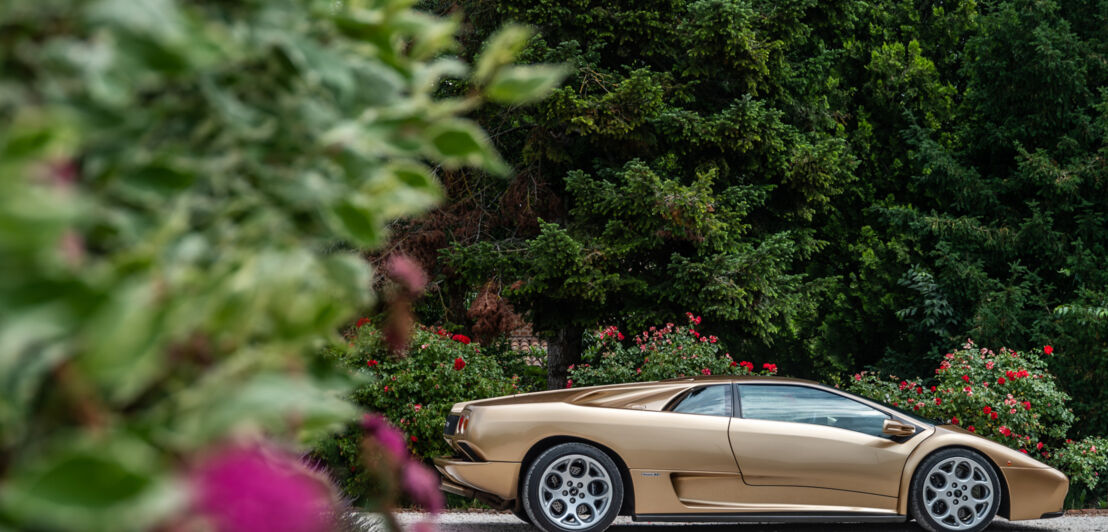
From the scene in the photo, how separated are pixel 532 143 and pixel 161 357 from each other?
1270cm

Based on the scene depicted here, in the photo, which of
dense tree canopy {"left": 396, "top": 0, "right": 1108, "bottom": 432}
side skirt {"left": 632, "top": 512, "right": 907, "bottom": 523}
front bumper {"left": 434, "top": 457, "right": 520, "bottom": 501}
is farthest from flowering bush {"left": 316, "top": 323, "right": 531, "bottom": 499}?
side skirt {"left": 632, "top": 512, "right": 907, "bottom": 523}

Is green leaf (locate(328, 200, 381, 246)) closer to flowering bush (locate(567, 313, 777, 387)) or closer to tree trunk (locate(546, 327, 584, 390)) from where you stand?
flowering bush (locate(567, 313, 777, 387))

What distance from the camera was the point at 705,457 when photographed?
7.53 meters

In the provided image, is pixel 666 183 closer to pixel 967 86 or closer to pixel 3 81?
pixel 967 86

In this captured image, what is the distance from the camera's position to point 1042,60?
1484 centimetres

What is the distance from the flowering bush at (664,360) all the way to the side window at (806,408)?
10.2 feet

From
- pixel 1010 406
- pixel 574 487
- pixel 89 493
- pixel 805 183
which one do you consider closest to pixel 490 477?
pixel 574 487

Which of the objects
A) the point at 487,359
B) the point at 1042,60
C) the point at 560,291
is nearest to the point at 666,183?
the point at 560,291

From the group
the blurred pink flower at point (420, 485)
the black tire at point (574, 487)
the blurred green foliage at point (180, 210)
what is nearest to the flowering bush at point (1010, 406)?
the black tire at point (574, 487)

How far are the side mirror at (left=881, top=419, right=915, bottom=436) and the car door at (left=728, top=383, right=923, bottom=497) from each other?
0.20 feet

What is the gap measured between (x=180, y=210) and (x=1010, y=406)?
11.2 m

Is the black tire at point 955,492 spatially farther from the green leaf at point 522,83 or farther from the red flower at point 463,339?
the green leaf at point 522,83

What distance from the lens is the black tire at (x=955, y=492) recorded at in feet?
25.8

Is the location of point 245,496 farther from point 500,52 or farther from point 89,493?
point 500,52
